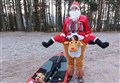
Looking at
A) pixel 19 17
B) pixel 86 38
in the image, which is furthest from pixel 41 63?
pixel 19 17

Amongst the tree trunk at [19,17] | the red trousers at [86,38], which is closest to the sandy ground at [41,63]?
the red trousers at [86,38]

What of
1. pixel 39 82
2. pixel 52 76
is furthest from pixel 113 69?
pixel 39 82

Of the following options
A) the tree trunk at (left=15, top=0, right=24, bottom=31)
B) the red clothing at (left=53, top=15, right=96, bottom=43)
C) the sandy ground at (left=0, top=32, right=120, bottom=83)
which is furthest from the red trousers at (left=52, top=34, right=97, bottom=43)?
the tree trunk at (left=15, top=0, right=24, bottom=31)

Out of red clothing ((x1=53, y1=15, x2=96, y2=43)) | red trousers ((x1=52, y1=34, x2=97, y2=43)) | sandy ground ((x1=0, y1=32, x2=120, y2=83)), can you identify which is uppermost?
red clothing ((x1=53, y1=15, x2=96, y2=43))

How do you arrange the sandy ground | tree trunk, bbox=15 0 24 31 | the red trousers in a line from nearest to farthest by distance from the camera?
1. the red trousers
2. the sandy ground
3. tree trunk, bbox=15 0 24 31

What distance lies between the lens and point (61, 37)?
4.13 meters

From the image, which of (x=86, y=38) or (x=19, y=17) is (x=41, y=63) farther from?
(x=19, y=17)

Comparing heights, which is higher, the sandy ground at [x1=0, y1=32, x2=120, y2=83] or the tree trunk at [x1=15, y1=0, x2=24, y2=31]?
the tree trunk at [x1=15, y1=0, x2=24, y2=31]

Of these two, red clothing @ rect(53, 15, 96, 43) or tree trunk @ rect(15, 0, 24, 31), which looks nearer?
red clothing @ rect(53, 15, 96, 43)

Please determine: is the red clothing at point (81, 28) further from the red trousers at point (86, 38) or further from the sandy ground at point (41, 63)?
the sandy ground at point (41, 63)

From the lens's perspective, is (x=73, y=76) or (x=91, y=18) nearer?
(x=73, y=76)

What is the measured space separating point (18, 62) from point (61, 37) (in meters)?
2.01

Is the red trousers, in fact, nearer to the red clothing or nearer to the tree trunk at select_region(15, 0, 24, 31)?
the red clothing

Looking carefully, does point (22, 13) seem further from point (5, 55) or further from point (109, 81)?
point (109, 81)
